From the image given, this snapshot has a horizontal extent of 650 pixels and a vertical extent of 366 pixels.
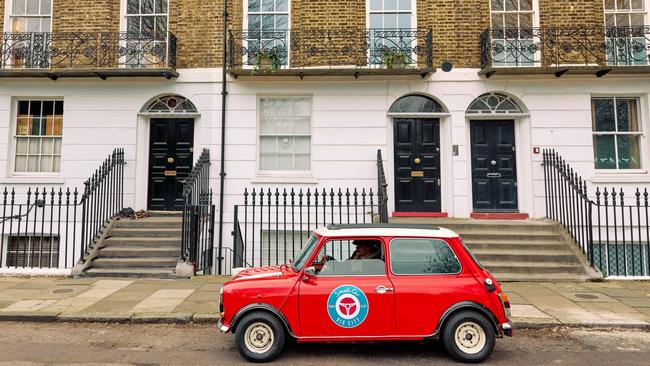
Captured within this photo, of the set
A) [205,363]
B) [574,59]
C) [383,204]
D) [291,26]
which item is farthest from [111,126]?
[574,59]

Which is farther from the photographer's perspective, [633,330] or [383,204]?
[383,204]

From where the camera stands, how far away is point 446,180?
1084 centimetres

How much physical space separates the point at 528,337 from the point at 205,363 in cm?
405

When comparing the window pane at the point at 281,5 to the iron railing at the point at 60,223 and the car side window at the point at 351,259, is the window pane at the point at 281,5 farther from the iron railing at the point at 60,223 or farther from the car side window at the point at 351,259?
the car side window at the point at 351,259

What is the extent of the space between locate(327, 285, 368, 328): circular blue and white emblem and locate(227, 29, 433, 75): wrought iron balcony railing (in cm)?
718

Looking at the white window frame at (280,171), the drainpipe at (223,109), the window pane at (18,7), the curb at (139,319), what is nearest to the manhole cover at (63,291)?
the curb at (139,319)

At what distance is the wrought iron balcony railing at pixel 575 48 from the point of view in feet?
34.9

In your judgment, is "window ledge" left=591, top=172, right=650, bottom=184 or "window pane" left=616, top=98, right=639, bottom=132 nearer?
"window ledge" left=591, top=172, right=650, bottom=184

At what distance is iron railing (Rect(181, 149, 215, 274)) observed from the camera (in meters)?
8.78

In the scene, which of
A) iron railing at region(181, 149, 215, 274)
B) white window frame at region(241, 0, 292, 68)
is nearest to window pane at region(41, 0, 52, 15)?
white window frame at region(241, 0, 292, 68)

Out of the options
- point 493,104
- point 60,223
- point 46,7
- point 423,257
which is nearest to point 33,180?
point 60,223

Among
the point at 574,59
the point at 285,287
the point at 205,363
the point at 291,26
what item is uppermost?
the point at 291,26

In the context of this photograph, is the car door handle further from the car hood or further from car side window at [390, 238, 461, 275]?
the car hood

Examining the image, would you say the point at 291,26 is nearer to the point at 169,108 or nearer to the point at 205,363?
the point at 169,108
